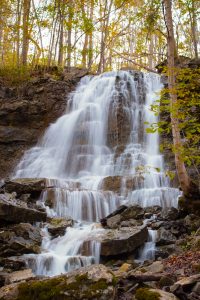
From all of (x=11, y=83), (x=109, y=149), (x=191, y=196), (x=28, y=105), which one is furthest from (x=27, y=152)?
(x=191, y=196)

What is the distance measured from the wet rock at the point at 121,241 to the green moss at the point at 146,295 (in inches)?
131

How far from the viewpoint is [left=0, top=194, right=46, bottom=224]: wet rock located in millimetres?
8820

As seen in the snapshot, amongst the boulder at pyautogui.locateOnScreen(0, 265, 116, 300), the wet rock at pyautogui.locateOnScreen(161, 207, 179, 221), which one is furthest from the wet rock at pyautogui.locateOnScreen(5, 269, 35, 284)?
the wet rock at pyautogui.locateOnScreen(161, 207, 179, 221)

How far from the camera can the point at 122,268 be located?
22.0 ft

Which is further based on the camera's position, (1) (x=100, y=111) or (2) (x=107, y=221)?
(1) (x=100, y=111)

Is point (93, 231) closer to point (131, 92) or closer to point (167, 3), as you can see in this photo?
point (167, 3)

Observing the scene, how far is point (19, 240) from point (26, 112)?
10.3 m

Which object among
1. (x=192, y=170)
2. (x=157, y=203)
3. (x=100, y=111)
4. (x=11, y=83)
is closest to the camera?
(x=157, y=203)

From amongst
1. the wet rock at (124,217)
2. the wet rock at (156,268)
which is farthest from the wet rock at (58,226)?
the wet rock at (156,268)

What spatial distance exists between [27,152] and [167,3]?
9800 millimetres

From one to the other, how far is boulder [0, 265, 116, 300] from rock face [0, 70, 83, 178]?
11.2 m

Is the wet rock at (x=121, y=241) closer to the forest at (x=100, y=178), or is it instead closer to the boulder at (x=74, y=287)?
the forest at (x=100, y=178)

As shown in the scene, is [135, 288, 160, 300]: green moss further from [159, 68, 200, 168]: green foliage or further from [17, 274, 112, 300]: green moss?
[159, 68, 200, 168]: green foliage

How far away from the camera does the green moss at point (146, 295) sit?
12.9 feet
